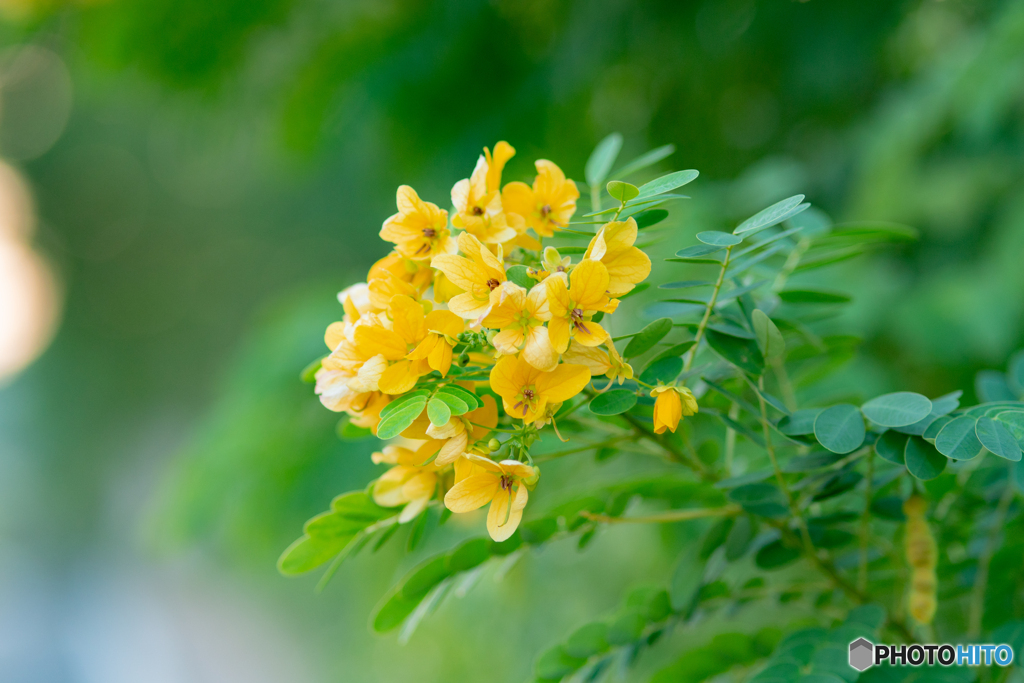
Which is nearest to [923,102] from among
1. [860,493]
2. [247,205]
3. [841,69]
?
[841,69]

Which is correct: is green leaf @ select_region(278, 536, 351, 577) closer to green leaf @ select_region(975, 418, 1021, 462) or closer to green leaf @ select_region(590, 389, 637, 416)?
green leaf @ select_region(590, 389, 637, 416)

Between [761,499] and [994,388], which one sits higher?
[761,499]

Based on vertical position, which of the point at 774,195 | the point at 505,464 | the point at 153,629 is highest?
the point at 505,464

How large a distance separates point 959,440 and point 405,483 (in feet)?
1.00

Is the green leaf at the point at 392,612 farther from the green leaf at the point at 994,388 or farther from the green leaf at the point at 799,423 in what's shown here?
the green leaf at the point at 994,388

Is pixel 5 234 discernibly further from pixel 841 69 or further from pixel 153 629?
pixel 841 69

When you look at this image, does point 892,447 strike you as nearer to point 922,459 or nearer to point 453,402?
point 922,459

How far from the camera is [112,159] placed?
4.83m

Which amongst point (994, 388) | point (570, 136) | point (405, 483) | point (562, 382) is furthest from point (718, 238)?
point (570, 136)

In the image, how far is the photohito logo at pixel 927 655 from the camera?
0.44 m

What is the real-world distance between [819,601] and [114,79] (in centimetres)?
176

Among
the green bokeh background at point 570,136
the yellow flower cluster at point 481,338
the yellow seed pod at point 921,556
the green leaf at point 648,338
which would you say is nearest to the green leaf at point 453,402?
the yellow flower cluster at point 481,338

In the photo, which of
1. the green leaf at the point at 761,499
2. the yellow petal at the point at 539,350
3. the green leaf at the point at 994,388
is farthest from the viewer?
the green leaf at the point at 994,388

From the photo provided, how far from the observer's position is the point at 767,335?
374 millimetres
